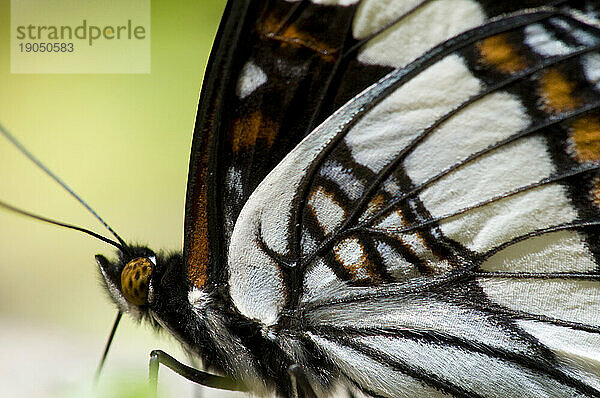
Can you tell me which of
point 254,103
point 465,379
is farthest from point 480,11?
point 465,379

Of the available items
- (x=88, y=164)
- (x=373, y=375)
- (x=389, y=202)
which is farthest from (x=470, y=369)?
(x=88, y=164)

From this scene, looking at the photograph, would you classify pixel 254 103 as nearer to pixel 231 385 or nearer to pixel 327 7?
pixel 327 7

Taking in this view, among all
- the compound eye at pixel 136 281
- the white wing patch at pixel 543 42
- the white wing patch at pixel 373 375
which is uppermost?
the white wing patch at pixel 543 42

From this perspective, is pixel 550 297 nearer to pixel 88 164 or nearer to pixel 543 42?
pixel 543 42

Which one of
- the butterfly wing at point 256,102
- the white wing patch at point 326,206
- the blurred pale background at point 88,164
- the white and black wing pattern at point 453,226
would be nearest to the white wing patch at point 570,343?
the white and black wing pattern at point 453,226

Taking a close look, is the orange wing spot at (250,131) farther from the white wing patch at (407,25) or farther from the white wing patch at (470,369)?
the white wing patch at (470,369)

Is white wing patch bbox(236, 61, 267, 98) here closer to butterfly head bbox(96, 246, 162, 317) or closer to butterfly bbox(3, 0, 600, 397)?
butterfly bbox(3, 0, 600, 397)
